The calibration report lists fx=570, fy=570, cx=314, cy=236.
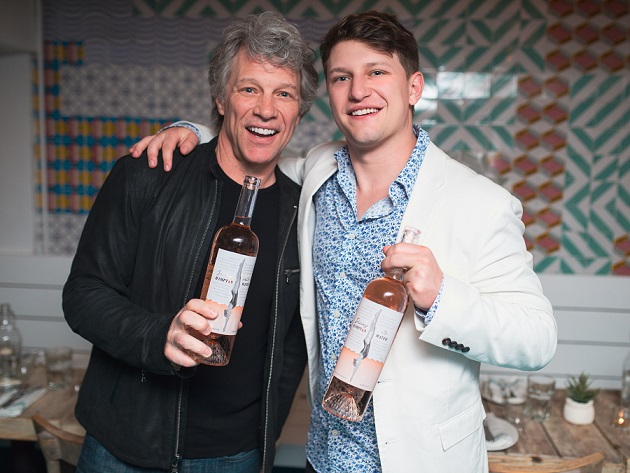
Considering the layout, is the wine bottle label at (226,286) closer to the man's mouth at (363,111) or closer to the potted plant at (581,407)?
the man's mouth at (363,111)

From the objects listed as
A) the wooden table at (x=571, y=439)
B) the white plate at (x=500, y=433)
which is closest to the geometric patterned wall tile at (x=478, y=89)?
the wooden table at (x=571, y=439)

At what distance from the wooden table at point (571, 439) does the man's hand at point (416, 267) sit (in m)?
0.97

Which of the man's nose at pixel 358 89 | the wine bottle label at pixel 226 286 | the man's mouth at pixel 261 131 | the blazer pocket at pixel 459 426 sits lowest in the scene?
the blazer pocket at pixel 459 426

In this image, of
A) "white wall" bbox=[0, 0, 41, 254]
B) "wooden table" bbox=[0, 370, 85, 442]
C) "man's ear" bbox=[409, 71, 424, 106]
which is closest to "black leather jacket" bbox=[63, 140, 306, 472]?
"man's ear" bbox=[409, 71, 424, 106]

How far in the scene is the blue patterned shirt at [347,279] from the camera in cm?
126

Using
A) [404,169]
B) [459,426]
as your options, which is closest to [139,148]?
[404,169]

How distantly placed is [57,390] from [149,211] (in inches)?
48.2

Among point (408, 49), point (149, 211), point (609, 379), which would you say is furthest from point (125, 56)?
point (609, 379)

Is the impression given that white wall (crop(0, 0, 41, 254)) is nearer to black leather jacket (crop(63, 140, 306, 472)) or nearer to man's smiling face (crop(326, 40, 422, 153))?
black leather jacket (crop(63, 140, 306, 472))

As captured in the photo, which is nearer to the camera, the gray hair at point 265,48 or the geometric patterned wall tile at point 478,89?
the gray hair at point 265,48

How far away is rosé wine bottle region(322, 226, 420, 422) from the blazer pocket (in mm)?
238

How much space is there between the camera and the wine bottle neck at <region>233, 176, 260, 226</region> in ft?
3.65

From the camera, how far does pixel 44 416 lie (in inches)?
76.0

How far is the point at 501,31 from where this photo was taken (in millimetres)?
2561
